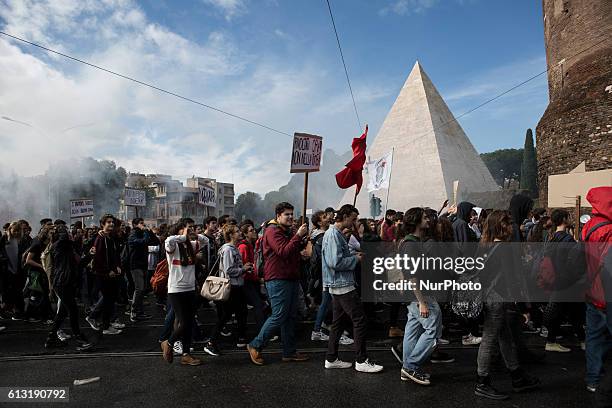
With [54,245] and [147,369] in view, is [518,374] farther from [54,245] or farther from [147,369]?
[54,245]

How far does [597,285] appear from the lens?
3395 millimetres

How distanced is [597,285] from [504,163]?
339 ft

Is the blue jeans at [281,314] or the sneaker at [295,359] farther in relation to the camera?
the sneaker at [295,359]

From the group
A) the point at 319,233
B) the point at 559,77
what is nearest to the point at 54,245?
the point at 319,233

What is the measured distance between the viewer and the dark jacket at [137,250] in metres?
7.50

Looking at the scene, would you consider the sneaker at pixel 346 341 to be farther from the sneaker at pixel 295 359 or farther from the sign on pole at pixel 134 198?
the sign on pole at pixel 134 198

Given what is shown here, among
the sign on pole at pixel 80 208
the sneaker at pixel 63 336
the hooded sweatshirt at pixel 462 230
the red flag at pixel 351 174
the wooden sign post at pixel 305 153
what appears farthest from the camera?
the sign on pole at pixel 80 208

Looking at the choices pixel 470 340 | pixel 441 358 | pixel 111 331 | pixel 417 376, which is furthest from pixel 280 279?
pixel 111 331

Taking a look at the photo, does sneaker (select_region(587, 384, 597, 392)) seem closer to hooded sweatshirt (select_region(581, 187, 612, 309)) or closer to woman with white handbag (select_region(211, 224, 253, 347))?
hooded sweatshirt (select_region(581, 187, 612, 309))

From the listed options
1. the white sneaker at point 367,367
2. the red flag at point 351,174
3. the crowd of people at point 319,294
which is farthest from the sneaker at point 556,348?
the red flag at point 351,174

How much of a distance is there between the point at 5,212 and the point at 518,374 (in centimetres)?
3938

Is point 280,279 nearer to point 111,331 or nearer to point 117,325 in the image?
point 111,331

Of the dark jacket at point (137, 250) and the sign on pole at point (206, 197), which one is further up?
the sign on pole at point (206, 197)

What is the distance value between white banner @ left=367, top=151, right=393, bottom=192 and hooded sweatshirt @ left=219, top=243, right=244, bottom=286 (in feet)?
33.6
